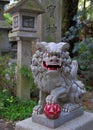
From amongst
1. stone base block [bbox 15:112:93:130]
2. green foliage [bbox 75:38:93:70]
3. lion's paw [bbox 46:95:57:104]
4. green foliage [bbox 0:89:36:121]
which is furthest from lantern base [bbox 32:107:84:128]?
green foliage [bbox 75:38:93:70]

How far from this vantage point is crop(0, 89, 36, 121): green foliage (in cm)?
380

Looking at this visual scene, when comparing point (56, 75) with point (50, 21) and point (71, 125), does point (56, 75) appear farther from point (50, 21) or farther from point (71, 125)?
point (50, 21)

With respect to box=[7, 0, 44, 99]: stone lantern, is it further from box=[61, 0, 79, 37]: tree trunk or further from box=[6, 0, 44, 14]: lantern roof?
box=[61, 0, 79, 37]: tree trunk

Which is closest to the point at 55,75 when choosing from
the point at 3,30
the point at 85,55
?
the point at 3,30

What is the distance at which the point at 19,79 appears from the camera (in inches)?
172

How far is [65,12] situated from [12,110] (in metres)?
5.46

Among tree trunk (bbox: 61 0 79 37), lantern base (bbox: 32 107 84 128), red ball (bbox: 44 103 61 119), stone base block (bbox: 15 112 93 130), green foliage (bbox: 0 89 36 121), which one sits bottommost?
green foliage (bbox: 0 89 36 121)

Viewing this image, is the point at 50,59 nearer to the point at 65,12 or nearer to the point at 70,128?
the point at 70,128

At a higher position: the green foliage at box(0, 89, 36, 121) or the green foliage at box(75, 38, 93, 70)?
the green foliage at box(75, 38, 93, 70)

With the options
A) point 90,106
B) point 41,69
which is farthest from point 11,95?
point 41,69

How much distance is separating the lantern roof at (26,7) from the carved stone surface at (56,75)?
190 centimetres

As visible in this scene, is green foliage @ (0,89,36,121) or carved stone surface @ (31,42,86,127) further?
green foliage @ (0,89,36,121)

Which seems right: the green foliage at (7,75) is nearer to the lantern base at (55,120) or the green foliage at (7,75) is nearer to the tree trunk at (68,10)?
the lantern base at (55,120)

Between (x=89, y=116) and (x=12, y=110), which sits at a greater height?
(x=89, y=116)
